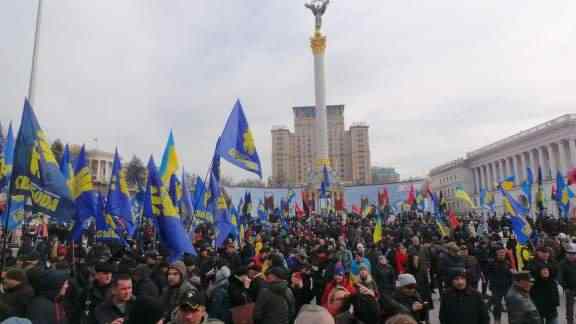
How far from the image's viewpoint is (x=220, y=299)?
487 centimetres

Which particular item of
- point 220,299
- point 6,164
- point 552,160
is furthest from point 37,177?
point 552,160

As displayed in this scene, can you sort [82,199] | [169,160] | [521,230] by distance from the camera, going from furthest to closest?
[169,160] → [521,230] → [82,199]

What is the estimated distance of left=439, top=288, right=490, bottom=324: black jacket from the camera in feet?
13.8

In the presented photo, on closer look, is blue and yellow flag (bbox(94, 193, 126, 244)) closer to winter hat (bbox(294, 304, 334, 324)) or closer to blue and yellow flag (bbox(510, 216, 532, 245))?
winter hat (bbox(294, 304, 334, 324))

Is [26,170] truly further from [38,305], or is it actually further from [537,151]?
[537,151]

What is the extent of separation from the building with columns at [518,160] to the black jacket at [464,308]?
40.2 meters

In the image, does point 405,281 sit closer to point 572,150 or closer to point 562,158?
point 572,150

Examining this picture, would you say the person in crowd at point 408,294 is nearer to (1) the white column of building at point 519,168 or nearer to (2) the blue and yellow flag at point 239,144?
(2) the blue and yellow flag at point 239,144

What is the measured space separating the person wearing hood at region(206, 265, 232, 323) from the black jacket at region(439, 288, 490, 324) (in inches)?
97.3

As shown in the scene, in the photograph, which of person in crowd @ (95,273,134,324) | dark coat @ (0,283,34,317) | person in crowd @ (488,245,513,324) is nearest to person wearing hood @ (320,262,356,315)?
person in crowd @ (95,273,134,324)

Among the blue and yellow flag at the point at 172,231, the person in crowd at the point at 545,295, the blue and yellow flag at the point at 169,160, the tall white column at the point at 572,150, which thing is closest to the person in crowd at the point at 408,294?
the person in crowd at the point at 545,295

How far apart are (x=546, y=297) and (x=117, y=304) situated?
5579 millimetres

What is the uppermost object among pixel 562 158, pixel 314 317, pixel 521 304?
pixel 562 158

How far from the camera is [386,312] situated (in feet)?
10.7
